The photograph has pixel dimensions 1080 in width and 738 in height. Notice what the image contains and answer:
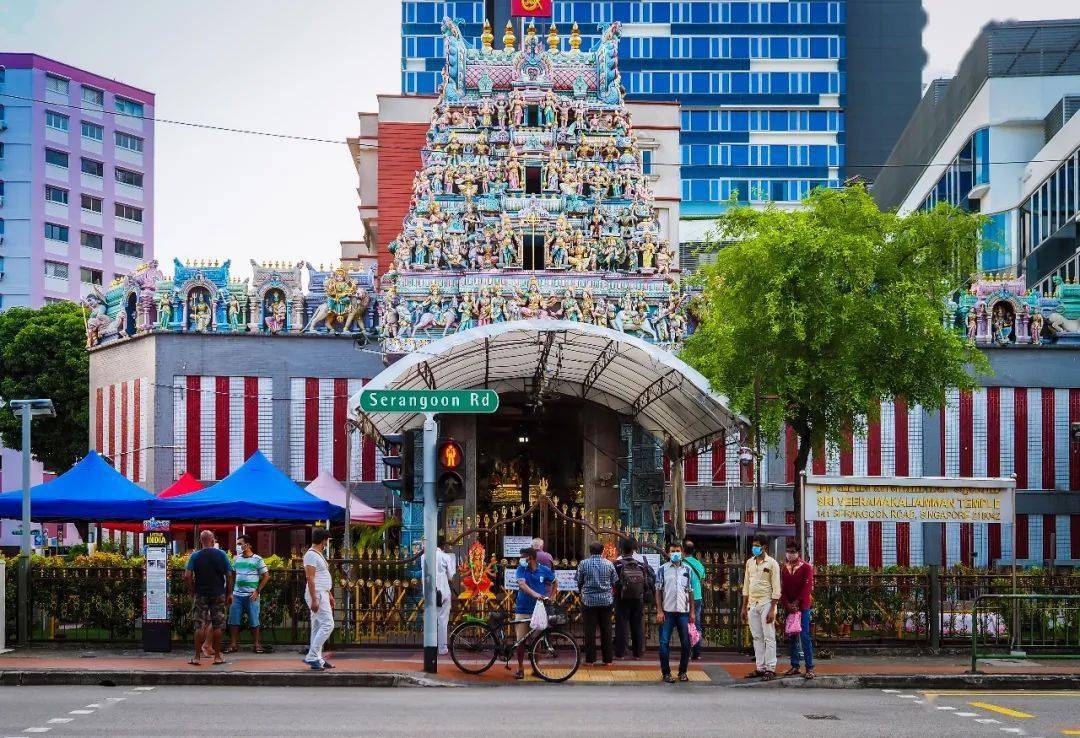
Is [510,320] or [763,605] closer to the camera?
[763,605]

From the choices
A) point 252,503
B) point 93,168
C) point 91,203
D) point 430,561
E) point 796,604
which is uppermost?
point 93,168

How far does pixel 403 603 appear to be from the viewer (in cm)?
2531

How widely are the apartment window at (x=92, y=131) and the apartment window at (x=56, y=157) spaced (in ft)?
7.09

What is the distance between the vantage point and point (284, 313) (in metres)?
45.6

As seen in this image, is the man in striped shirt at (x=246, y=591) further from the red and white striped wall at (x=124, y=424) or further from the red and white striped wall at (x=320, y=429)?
the red and white striped wall at (x=124, y=424)

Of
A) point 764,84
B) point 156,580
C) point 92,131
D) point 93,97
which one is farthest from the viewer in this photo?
point 764,84

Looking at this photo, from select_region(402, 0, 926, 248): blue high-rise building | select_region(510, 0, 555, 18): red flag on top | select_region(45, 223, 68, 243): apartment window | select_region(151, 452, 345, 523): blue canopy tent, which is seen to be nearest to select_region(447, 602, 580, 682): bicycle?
select_region(151, 452, 345, 523): blue canopy tent

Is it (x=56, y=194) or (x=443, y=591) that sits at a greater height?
(x=56, y=194)

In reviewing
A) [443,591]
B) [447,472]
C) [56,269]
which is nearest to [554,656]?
[443,591]

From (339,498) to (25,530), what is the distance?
1278 centimetres

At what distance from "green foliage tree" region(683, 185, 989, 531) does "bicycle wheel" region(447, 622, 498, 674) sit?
10042 millimetres

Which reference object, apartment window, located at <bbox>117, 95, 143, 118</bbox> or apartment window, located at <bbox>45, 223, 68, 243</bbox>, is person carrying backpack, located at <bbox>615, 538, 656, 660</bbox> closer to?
apartment window, located at <bbox>45, 223, 68, 243</bbox>

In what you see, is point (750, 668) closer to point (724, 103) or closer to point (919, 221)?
point (919, 221)

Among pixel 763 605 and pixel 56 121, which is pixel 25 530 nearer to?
pixel 763 605
